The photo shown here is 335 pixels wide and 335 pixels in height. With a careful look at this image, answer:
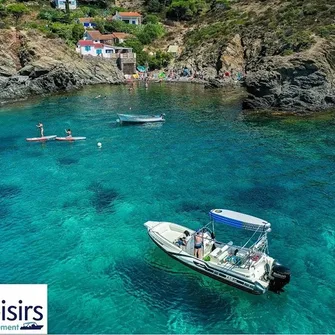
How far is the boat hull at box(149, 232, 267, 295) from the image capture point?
2434cm

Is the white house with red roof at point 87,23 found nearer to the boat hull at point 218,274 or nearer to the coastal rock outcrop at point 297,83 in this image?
the coastal rock outcrop at point 297,83

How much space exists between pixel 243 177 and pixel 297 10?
274ft

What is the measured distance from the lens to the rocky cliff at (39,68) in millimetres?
90744

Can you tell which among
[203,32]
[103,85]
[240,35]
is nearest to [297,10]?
[240,35]

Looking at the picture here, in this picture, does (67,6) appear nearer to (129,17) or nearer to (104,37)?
(129,17)

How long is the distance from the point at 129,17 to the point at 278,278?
134300 mm

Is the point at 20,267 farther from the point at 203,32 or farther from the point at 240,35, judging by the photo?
the point at 203,32

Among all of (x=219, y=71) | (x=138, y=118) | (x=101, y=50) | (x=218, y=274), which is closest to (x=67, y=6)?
(x=101, y=50)

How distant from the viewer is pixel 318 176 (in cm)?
4262

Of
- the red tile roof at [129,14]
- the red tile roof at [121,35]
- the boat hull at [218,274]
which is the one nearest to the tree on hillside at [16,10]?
the red tile roof at [121,35]

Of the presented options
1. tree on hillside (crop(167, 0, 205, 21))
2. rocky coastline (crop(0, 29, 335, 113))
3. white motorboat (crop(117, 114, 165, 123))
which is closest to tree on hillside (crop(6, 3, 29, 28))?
rocky coastline (crop(0, 29, 335, 113))

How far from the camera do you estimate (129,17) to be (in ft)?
464

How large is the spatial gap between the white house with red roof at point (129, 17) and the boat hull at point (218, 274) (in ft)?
425

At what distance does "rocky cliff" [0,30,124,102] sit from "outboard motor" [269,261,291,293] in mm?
77509
